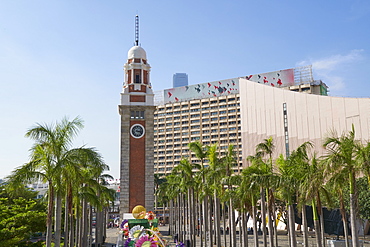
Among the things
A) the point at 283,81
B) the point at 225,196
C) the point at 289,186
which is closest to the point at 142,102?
the point at 225,196

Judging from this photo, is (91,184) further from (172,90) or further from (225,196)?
(172,90)

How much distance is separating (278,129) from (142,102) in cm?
2701

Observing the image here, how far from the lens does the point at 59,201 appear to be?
1923 cm

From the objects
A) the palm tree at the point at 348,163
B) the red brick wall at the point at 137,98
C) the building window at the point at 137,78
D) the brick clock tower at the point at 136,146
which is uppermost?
the building window at the point at 137,78

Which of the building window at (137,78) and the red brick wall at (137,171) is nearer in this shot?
the red brick wall at (137,171)

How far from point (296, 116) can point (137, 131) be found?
27.3m

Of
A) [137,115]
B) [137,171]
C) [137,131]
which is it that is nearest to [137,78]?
[137,115]

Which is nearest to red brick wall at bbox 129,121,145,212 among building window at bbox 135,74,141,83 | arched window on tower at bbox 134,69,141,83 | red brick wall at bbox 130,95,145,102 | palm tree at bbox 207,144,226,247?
red brick wall at bbox 130,95,145,102

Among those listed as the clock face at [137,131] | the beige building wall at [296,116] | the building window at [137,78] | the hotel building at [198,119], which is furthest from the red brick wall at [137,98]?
the hotel building at [198,119]

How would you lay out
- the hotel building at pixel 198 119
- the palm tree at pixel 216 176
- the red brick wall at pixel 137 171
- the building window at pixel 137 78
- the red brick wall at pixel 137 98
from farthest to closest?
the hotel building at pixel 198 119 → the building window at pixel 137 78 → the red brick wall at pixel 137 98 → the red brick wall at pixel 137 171 → the palm tree at pixel 216 176

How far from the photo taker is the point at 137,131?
189 feet

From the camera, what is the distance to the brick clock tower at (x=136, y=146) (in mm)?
55844

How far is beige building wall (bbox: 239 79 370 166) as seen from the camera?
5738 cm

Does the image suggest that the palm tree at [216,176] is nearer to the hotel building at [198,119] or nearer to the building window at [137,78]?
the building window at [137,78]
